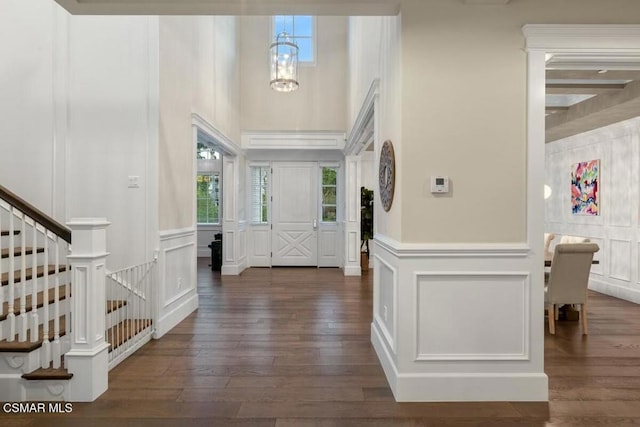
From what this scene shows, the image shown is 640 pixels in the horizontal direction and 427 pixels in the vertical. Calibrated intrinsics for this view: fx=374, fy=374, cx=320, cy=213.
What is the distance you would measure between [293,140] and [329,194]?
4.67 feet

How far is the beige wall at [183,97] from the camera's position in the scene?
3.78 metres

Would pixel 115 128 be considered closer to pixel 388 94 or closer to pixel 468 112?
pixel 388 94

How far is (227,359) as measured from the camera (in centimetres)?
309

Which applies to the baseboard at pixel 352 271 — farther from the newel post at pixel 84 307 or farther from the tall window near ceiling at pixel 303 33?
the newel post at pixel 84 307

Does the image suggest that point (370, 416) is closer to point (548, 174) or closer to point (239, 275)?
point (239, 275)

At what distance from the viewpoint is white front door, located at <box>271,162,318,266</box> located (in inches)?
319

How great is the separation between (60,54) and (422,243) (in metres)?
3.61

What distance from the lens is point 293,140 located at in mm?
7574

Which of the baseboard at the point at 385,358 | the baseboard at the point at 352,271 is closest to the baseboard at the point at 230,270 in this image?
the baseboard at the point at 352,271

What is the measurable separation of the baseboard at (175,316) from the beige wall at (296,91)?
4132mm

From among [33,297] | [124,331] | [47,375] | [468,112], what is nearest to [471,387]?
[468,112]

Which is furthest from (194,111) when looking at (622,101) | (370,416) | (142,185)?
(622,101)

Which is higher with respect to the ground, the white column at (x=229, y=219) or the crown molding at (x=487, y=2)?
the crown molding at (x=487, y=2)

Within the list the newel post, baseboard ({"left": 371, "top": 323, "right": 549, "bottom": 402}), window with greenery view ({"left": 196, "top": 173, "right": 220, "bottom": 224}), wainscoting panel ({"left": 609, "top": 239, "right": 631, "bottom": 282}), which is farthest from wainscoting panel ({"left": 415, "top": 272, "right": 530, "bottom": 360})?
window with greenery view ({"left": 196, "top": 173, "right": 220, "bottom": 224})
